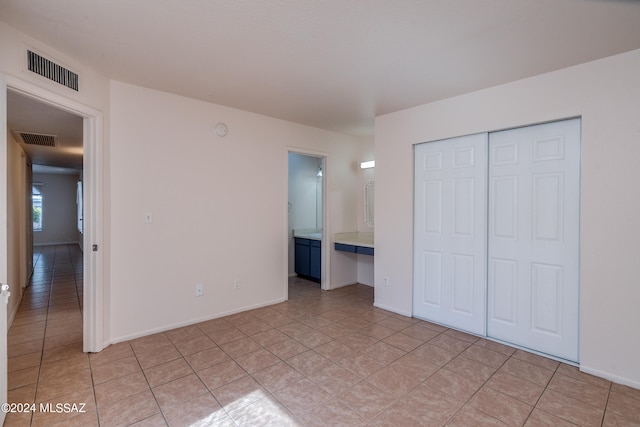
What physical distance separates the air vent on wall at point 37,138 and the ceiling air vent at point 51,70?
2371 millimetres

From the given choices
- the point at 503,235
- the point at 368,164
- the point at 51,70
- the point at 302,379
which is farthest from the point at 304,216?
the point at 51,70

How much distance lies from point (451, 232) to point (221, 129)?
9.15 feet

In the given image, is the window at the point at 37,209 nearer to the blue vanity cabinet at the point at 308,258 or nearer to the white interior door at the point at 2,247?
the blue vanity cabinet at the point at 308,258

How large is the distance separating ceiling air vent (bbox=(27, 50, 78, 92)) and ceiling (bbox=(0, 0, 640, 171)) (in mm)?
126

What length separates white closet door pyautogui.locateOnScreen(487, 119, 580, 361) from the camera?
8.31 ft

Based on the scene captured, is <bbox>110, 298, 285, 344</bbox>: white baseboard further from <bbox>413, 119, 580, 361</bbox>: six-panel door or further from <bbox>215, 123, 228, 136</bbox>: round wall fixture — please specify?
<bbox>215, 123, 228, 136</bbox>: round wall fixture

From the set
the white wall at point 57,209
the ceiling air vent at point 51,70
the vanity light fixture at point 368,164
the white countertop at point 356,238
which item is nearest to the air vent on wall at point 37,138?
the ceiling air vent at point 51,70

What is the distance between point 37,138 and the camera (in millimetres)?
4273

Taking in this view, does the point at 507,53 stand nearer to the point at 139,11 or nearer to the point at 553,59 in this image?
the point at 553,59

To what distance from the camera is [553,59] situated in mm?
A: 2346

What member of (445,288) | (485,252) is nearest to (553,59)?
(485,252)

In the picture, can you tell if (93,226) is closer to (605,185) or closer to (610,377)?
(605,185)

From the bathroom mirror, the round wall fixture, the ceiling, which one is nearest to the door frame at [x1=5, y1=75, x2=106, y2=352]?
the ceiling

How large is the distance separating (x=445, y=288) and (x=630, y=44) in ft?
8.04
